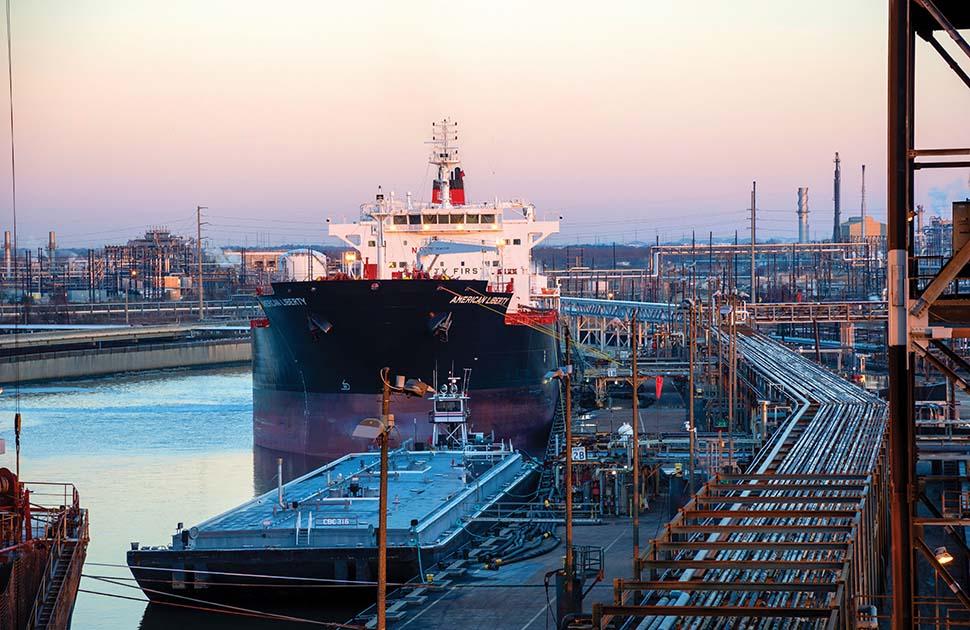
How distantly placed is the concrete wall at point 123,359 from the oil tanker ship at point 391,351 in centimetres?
3766

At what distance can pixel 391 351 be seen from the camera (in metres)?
37.3

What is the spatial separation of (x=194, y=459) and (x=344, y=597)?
19.8 metres

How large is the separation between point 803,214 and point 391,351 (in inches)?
4007

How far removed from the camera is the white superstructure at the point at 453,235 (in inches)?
1788

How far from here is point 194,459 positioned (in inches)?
1629

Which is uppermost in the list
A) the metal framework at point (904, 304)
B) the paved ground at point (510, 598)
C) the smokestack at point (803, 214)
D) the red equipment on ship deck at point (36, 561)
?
the smokestack at point (803, 214)

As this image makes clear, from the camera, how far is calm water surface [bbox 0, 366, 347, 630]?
23922 millimetres

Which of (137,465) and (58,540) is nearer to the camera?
(58,540)

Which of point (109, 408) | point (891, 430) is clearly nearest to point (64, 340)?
point (109, 408)

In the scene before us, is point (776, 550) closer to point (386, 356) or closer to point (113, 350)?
point (386, 356)

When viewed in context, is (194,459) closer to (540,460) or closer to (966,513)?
(540,460)

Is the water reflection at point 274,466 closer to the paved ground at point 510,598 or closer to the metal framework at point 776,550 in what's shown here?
the paved ground at point 510,598

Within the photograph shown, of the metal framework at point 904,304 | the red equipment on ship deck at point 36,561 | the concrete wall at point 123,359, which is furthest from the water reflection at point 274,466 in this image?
the concrete wall at point 123,359

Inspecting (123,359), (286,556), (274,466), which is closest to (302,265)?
(274,466)
